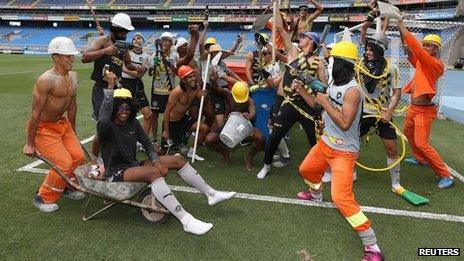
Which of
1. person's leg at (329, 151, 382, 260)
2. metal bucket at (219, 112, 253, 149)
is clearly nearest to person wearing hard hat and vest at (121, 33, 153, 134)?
metal bucket at (219, 112, 253, 149)

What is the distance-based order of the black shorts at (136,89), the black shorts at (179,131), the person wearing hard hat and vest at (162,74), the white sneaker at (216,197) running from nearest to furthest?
the white sneaker at (216,197)
the black shorts at (179,131)
the black shorts at (136,89)
the person wearing hard hat and vest at (162,74)

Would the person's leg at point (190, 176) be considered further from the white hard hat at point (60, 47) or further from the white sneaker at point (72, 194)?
the white hard hat at point (60, 47)

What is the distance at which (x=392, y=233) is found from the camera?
175 inches

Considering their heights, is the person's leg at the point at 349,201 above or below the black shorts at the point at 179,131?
above

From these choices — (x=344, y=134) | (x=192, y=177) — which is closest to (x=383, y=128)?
(x=344, y=134)

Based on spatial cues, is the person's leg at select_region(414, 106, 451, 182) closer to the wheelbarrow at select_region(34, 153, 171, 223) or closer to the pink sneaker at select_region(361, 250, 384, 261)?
the pink sneaker at select_region(361, 250, 384, 261)

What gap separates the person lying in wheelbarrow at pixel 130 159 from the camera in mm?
4215

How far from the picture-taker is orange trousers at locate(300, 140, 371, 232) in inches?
149

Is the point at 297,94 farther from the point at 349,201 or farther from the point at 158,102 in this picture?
the point at 158,102

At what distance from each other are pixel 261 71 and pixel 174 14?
4483 cm

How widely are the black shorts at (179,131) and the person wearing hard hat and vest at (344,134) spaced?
10.1 feet

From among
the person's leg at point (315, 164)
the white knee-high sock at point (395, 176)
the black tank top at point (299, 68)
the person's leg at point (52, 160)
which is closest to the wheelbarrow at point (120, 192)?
the person's leg at point (52, 160)

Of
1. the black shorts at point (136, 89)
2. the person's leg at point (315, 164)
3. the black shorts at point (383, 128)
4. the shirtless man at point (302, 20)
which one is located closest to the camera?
the person's leg at point (315, 164)

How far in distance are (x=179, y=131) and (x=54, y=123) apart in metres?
2.47
